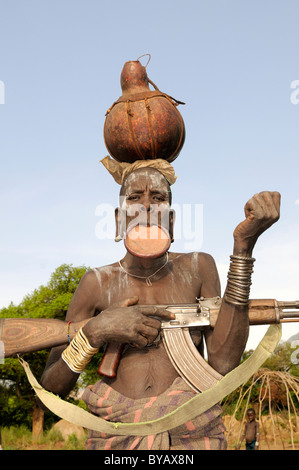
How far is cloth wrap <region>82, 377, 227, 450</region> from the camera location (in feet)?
12.7

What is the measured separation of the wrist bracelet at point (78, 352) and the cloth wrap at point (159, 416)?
1.12 ft

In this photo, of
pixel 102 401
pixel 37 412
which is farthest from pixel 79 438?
pixel 102 401

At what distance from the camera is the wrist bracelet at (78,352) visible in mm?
4066

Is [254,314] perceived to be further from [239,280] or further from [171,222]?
[171,222]

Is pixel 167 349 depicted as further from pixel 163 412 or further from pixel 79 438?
pixel 79 438

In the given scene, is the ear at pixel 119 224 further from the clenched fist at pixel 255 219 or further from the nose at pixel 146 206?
the clenched fist at pixel 255 219

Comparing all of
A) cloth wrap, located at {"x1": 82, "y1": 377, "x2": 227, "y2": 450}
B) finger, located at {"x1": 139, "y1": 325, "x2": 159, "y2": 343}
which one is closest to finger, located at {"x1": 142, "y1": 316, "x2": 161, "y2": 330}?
finger, located at {"x1": 139, "y1": 325, "x2": 159, "y2": 343}

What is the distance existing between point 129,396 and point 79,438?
55.2 feet

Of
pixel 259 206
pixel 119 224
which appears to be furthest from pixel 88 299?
pixel 259 206

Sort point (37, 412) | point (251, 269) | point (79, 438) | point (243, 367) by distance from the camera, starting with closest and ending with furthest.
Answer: point (251, 269), point (243, 367), point (79, 438), point (37, 412)

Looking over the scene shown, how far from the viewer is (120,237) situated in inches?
175

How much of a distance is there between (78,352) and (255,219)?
1.82 m

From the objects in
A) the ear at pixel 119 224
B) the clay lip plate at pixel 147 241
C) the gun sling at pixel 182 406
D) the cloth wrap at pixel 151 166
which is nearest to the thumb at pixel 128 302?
the clay lip plate at pixel 147 241

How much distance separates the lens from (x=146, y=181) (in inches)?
172
